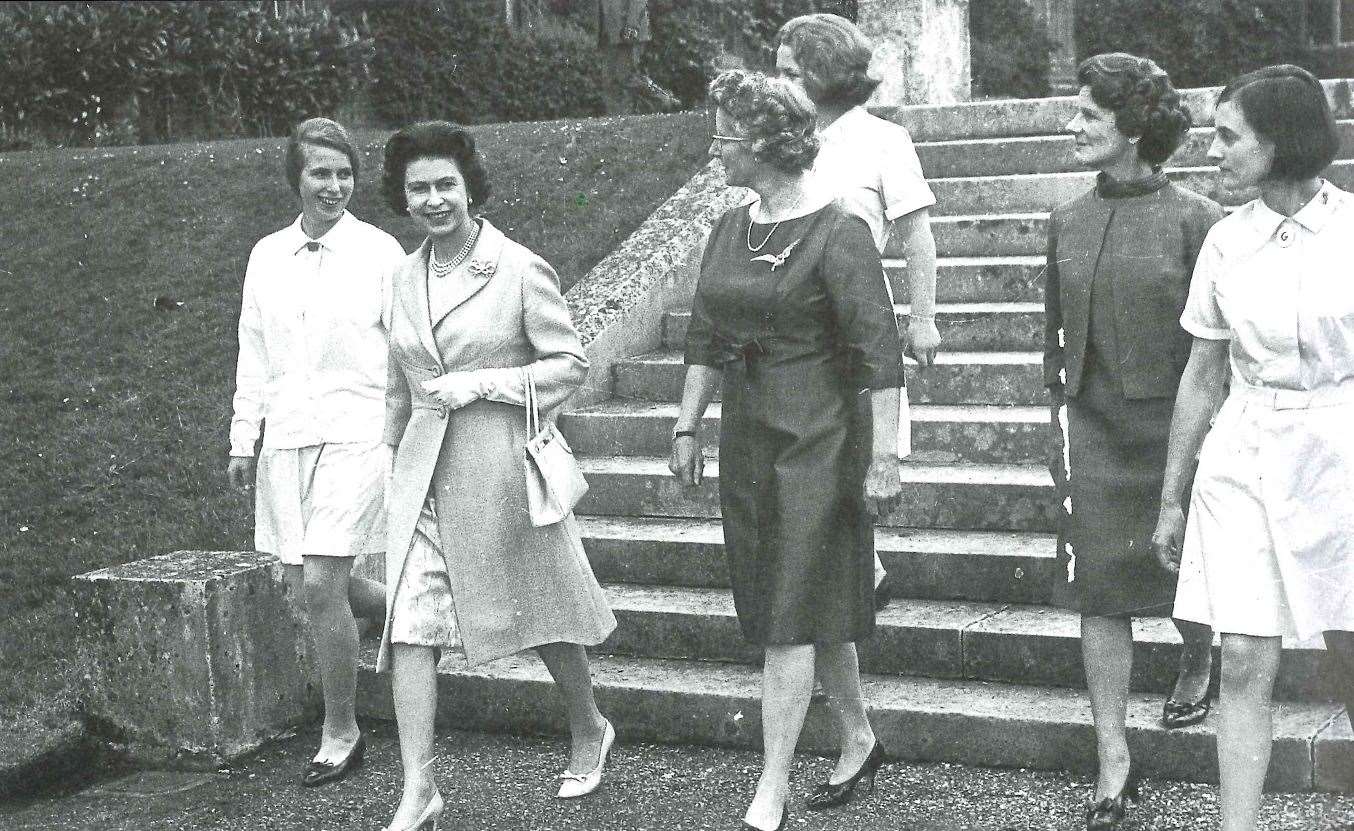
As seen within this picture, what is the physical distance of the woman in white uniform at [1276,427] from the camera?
13.1 feet

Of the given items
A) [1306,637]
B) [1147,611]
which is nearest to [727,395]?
[1147,611]

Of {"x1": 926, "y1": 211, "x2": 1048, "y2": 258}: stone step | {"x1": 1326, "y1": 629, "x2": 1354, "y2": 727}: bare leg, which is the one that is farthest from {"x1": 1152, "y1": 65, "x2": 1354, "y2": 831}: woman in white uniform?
{"x1": 926, "y1": 211, "x2": 1048, "y2": 258}: stone step

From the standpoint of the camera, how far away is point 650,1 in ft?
56.7

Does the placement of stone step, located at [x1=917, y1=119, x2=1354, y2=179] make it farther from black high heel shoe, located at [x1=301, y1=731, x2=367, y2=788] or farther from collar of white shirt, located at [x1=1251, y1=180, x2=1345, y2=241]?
black high heel shoe, located at [x1=301, y1=731, x2=367, y2=788]

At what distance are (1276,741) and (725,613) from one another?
2.02 metres

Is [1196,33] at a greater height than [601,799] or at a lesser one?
greater

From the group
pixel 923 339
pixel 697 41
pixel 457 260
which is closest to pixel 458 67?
pixel 697 41

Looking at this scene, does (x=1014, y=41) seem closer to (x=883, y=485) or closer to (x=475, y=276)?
(x=475, y=276)

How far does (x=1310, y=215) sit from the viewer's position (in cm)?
404

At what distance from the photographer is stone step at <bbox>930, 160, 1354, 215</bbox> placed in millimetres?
8516

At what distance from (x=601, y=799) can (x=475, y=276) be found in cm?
170

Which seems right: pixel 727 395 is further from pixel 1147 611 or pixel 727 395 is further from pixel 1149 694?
pixel 1149 694

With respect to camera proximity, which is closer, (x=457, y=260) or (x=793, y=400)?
(x=793, y=400)

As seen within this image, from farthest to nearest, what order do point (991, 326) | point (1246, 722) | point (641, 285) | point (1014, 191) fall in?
point (1014, 191) → point (641, 285) → point (991, 326) → point (1246, 722)
